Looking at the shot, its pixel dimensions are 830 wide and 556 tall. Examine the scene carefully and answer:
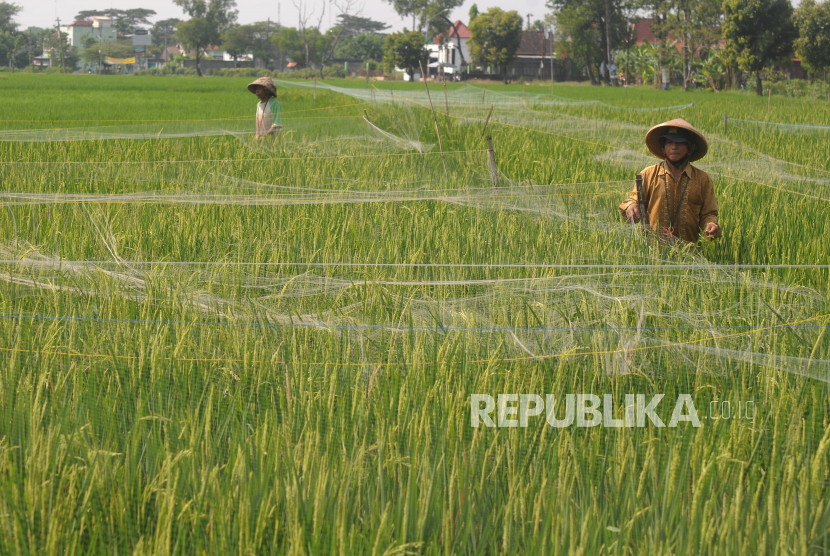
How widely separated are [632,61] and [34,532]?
45.0 metres

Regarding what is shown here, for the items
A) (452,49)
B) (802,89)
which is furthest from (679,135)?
(452,49)

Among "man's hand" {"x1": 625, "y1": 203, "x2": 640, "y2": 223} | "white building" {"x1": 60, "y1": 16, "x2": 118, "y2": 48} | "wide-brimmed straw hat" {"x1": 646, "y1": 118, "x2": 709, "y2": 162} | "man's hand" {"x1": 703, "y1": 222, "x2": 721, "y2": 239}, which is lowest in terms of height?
"man's hand" {"x1": 703, "y1": 222, "x2": 721, "y2": 239}

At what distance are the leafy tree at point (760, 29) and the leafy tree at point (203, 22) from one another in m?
53.5

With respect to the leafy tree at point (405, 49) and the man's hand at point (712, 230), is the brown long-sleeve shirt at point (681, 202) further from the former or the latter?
the leafy tree at point (405, 49)

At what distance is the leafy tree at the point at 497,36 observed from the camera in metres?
51.3

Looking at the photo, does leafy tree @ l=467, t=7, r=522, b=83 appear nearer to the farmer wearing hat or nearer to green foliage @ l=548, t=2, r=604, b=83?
green foliage @ l=548, t=2, r=604, b=83

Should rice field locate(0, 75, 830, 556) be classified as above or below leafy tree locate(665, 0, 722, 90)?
below

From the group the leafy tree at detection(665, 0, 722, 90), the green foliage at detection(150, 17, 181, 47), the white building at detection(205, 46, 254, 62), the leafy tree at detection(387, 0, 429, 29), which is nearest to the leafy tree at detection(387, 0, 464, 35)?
the leafy tree at detection(387, 0, 429, 29)

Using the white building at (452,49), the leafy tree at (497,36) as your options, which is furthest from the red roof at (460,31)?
the leafy tree at (497,36)

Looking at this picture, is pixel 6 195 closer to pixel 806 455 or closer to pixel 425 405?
pixel 425 405

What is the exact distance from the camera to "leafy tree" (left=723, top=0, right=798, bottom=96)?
26.0 meters

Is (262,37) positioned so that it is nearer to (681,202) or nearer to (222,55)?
(222,55)

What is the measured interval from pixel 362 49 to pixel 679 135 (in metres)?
93.5

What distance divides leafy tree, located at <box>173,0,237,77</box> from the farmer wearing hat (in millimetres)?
71166
